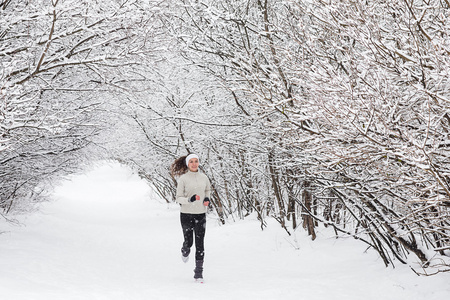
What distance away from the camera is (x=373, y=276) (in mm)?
5238

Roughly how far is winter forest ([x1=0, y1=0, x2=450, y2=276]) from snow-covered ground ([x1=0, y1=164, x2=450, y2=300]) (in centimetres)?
40

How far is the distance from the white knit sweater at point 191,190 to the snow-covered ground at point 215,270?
102 cm

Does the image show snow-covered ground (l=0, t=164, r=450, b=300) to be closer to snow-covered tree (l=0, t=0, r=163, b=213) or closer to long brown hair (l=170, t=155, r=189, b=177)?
long brown hair (l=170, t=155, r=189, b=177)

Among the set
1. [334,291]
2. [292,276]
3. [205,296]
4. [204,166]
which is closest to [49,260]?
[205,296]

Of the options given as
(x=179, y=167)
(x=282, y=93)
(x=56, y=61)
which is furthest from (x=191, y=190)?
(x=56, y=61)

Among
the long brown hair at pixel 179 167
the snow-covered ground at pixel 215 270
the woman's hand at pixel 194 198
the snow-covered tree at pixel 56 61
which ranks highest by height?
the snow-covered tree at pixel 56 61

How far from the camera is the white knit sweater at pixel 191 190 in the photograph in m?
5.98

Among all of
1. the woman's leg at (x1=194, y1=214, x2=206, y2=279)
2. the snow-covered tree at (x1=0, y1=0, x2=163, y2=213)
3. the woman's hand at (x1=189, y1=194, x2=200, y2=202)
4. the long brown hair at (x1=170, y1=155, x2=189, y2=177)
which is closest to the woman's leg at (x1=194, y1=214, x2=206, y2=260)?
the woman's leg at (x1=194, y1=214, x2=206, y2=279)

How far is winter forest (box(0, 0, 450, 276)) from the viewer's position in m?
3.18

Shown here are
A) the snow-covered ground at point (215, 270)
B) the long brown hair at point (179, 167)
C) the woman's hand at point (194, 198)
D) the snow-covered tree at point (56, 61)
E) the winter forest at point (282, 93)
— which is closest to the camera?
the winter forest at point (282, 93)

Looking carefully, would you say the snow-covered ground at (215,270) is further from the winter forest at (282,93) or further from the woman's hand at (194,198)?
the woman's hand at (194,198)

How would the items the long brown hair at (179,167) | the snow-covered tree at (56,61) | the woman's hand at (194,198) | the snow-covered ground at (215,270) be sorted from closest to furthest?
1. the snow-covered ground at (215,270)
2. the snow-covered tree at (56,61)
3. the woman's hand at (194,198)
4. the long brown hair at (179,167)

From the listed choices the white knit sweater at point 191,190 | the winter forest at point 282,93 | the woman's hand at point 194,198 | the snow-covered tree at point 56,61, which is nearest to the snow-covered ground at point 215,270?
the winter forest at point 282,93

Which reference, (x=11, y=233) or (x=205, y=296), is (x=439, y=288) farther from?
(x=11, y=233)
